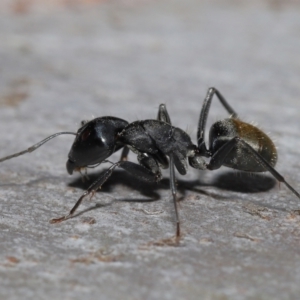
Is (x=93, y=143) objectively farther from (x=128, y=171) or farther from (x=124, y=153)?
(x=124, y=153)

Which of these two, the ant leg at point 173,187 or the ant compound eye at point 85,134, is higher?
the ant compound eye at point 85,134

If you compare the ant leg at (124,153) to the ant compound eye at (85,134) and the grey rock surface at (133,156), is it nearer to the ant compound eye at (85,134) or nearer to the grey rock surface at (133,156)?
the grey rock surface at (133,156)

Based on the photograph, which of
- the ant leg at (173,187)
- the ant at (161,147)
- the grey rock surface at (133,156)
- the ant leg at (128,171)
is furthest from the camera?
the ant at (161,147)

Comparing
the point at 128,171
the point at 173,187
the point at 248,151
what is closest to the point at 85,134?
the point at 128,171

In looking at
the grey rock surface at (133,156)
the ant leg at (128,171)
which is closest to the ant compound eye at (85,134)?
the ant leg at (128,171)

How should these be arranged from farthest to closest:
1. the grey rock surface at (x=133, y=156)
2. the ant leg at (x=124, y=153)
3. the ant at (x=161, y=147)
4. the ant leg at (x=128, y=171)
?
the ant leg at (x=124, y=153) < the ant at (x=161, y=147) < the ant leg at (x=128, y=171) < the grey rock surface at (x=133, y=156)

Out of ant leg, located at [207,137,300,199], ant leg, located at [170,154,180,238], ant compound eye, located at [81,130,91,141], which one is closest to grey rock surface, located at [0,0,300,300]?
ant leg, located at [170,154,180,238]

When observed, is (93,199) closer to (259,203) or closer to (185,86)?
(259,203)

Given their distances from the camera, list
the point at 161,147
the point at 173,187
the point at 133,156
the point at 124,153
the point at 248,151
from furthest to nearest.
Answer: the point at 133,156
the point at 124,153
the point at 161,147
the point at 248,151
the point at 173,187
